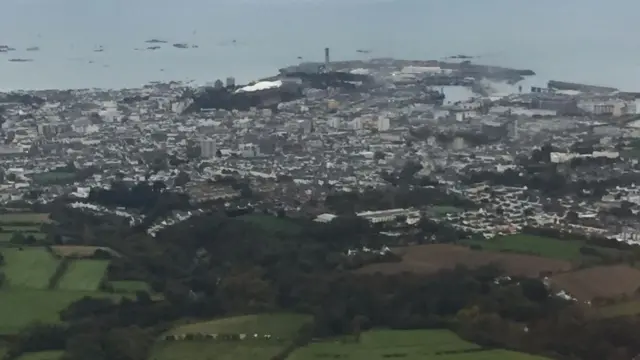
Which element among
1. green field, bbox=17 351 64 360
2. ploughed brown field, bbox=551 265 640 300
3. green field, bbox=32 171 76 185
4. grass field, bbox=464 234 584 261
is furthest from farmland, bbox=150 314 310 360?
green field, bbox=32 171 76 185

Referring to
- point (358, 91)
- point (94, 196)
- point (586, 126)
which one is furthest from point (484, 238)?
point (358, 91)

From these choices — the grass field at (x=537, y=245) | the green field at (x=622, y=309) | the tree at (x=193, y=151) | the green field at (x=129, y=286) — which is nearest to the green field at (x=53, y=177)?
the tree at (x=193, y=151)

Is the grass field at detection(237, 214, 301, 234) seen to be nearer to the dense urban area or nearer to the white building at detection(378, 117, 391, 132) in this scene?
the dense urban area

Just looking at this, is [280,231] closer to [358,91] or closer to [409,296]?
[409,296]

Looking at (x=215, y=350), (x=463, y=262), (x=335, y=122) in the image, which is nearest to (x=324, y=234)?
(x=463, y=262)

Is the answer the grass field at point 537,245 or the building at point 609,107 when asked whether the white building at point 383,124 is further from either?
the grass field at point 537,245
